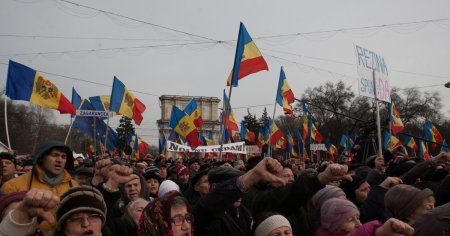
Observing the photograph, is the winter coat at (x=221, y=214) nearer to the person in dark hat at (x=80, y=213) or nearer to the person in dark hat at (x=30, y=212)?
the person in dark hat at (x=80, y=213)

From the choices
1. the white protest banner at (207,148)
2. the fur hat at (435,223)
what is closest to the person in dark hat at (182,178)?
the fur hat at (435,223)

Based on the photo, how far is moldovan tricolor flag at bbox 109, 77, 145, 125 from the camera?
47.0 ft

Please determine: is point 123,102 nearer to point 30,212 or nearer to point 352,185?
point 352,185

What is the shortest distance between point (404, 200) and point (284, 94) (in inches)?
428

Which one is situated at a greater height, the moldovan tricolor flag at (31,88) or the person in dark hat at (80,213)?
the moldovan tricolor flag at (31,88)

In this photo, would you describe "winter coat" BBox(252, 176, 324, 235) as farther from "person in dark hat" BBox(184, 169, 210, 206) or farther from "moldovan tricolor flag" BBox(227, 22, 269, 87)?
"moldovan tricolor flag" BBox(227, 22, 269, 87)

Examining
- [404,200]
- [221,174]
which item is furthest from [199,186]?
[404,200]

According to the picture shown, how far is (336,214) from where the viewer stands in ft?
10.7

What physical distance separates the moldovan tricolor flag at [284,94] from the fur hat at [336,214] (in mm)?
10745

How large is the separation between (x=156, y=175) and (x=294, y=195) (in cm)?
333

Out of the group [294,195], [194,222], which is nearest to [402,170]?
[294,195]

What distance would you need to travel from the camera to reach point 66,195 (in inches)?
103

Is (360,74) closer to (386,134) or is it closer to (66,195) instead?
(66,195)

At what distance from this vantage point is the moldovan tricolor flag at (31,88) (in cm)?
1030
